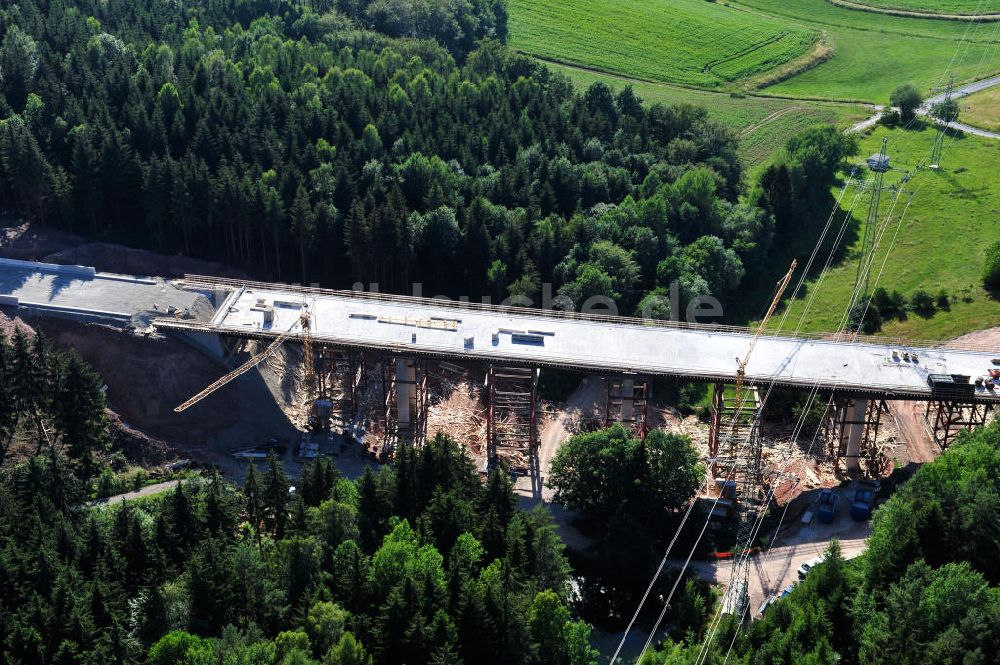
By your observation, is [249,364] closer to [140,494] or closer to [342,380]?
[342,380]

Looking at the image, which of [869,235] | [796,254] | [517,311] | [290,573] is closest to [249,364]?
[517,311]

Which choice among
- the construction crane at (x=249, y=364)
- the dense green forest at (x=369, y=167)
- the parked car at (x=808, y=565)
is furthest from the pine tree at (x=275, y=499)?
the dense green forest at (x=369, y=167)

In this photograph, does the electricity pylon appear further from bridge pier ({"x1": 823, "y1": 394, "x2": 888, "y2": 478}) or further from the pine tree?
the pine tree

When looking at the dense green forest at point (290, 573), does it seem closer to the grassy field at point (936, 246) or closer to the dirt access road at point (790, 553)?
the dirt access road at point (790, 553)

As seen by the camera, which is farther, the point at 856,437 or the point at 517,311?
the point at 517,311

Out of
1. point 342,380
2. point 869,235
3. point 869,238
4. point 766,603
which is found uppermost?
point 869,235

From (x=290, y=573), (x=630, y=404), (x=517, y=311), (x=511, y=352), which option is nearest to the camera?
(x=290, y=573)
